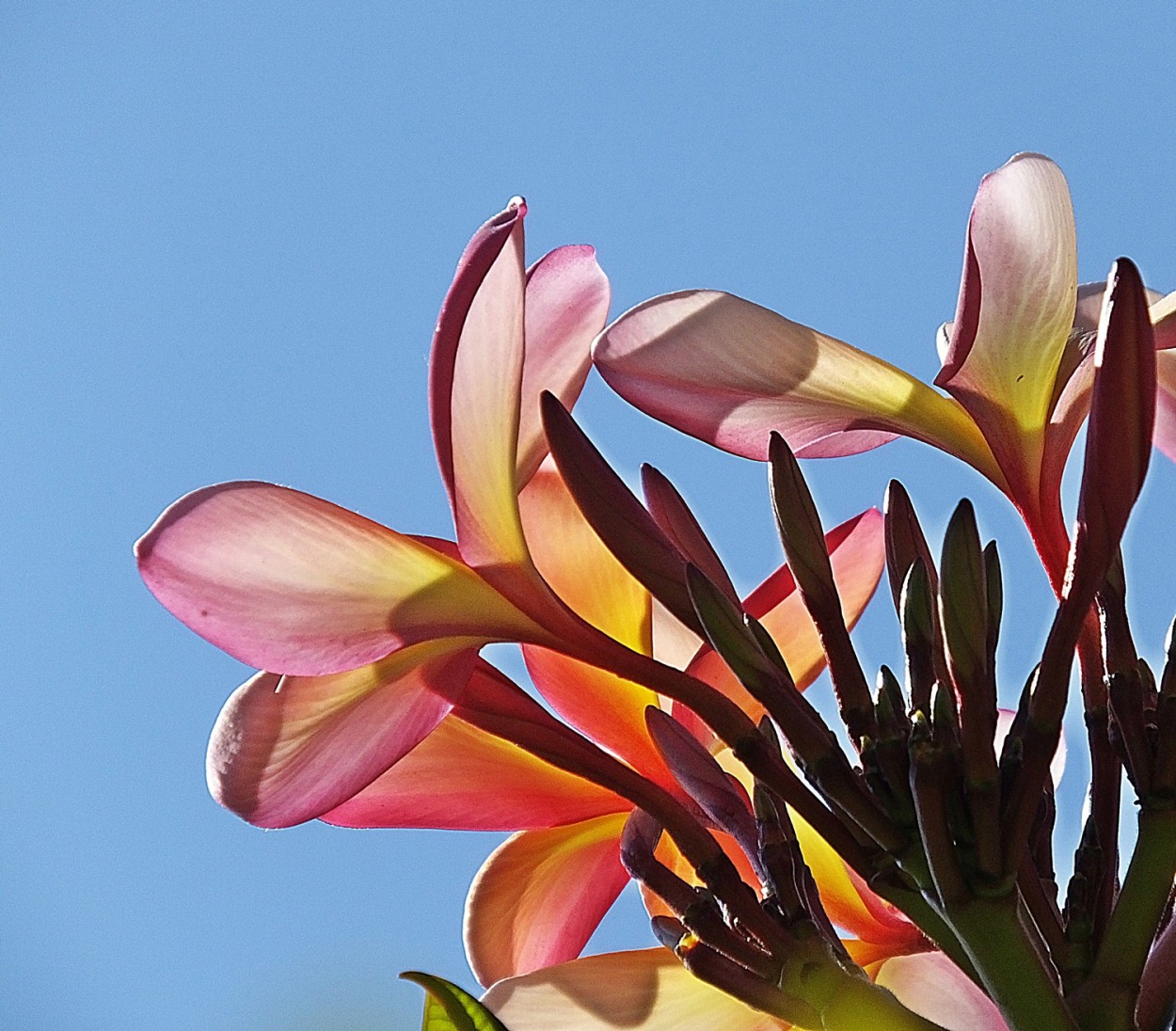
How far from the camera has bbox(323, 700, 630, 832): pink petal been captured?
57 centimetres

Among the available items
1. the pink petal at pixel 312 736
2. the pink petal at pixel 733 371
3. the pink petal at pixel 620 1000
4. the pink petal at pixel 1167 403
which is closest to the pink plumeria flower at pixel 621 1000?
the pink petal at pixel 620 1000

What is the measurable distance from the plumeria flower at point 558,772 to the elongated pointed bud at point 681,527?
31 mm

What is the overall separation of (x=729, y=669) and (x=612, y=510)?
3.2 inches

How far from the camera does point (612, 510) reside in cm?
51

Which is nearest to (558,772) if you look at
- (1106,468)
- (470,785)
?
(470,785)

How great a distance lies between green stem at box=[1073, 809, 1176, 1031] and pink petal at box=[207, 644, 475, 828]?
0.24 meters

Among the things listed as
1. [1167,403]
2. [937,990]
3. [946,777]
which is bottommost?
[937,990]

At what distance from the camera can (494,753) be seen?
1.89 ft

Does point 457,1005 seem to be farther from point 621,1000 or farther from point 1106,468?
point 1106,468

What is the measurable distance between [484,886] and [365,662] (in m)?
0.15

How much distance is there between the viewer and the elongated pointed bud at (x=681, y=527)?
0.55 metres

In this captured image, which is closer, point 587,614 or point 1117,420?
point 1117,420

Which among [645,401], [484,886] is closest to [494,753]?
[484,886]

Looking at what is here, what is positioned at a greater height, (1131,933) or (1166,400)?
(1166,400)
